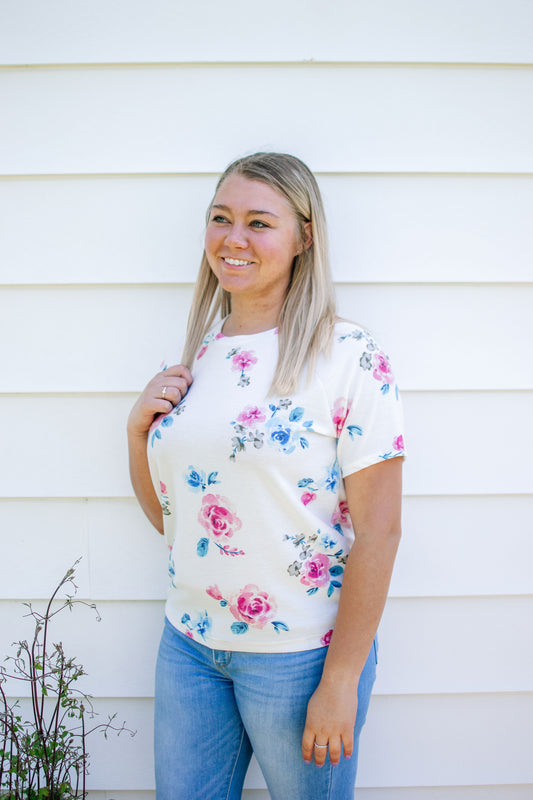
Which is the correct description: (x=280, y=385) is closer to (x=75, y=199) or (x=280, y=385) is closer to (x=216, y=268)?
(x=216, y=268)

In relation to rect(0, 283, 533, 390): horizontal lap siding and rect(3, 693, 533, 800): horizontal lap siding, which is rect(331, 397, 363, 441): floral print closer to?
rect(0, 283, 533, 390): horizontal lap siding

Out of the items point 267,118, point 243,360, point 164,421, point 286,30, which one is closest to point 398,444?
point 243,360

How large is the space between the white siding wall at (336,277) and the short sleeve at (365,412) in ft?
1.45

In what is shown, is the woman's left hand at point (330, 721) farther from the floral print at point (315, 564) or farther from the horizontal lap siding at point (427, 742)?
the horizontal lap siding at point (427, 742)

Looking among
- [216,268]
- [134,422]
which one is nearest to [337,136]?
A: [216,268]

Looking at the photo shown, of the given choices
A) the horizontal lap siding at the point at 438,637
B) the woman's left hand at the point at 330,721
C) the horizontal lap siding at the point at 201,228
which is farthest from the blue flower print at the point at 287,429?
the horizontal lap siding at the point at 438,637

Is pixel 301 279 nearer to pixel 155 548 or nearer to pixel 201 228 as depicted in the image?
pixel 201 228

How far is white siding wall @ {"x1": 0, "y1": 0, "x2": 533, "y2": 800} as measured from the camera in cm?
157

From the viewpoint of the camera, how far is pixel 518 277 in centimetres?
161

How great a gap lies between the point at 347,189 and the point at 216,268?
499mm

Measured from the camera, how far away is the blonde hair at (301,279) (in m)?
1.24

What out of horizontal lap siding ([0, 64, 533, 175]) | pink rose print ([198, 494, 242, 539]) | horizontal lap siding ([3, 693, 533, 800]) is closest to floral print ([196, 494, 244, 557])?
pink rose print ([198, 494, 242, 539])

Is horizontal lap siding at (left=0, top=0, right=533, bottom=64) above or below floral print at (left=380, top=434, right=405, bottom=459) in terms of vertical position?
above

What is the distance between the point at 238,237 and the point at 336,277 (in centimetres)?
42
